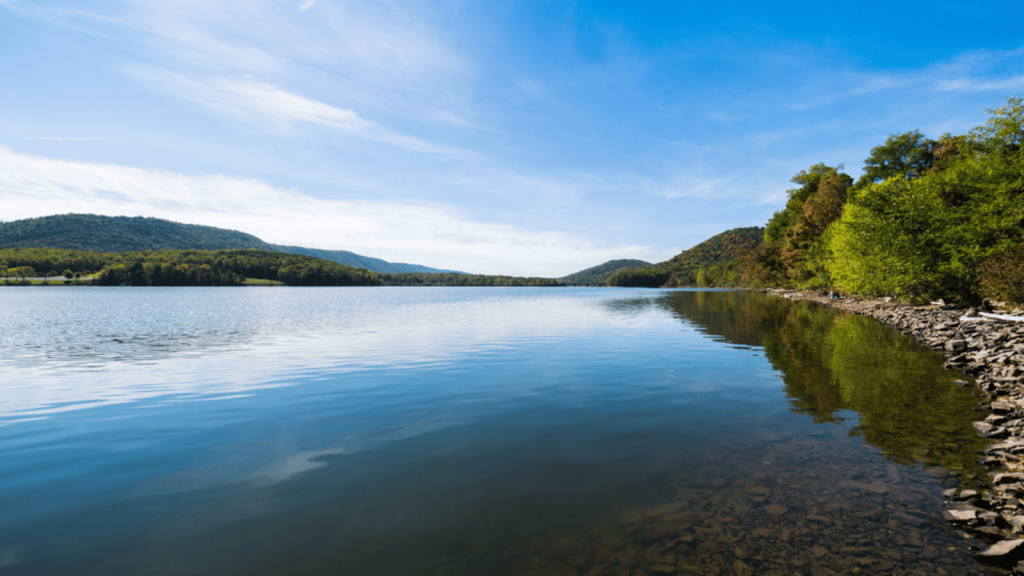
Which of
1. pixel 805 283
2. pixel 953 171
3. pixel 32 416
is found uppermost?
pixel 953 171

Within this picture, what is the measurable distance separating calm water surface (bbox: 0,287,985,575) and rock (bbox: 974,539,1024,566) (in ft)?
0.76

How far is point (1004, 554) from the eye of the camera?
5820mm

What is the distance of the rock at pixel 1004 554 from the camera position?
5.79 m

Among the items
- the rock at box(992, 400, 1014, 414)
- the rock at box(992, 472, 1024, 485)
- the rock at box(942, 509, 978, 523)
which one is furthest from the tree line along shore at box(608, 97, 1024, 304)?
the rock at box(942, 509, 978, 523)

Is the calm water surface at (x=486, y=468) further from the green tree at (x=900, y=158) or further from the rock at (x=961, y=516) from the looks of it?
the green tree at (x=900, y=158)

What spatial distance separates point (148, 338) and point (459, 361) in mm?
25754

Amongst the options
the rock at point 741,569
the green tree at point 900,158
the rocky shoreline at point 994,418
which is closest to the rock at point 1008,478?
the rocky shoreline at point 994,418

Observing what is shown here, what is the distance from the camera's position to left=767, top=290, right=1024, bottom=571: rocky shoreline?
6.49m

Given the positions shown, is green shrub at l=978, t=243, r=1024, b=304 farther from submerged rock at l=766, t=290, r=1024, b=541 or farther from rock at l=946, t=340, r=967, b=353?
rock at l=946, t=340, r=967, b=353

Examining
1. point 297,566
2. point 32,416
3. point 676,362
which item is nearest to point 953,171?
point 676,362

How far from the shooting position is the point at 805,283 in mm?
88750

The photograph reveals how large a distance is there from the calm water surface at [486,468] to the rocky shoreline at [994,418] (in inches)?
15.1

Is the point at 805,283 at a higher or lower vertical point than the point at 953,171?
lower

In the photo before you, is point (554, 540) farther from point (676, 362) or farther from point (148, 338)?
point (148, 338)
